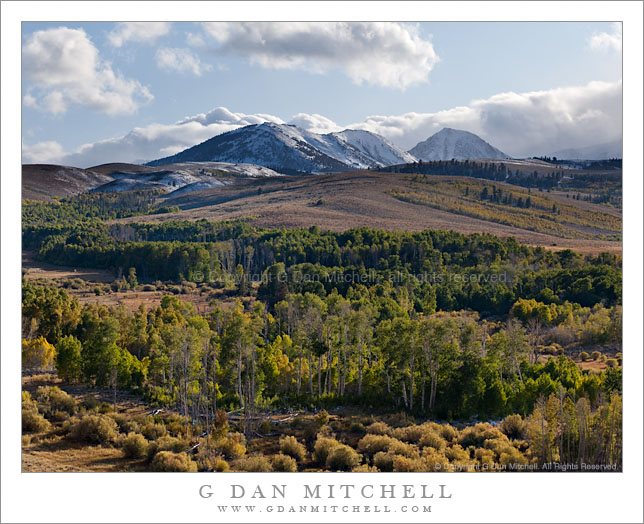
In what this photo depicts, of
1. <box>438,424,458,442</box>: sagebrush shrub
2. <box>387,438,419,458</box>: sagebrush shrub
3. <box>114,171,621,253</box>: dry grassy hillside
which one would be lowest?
<box>438,424,458,442</box>: sagebrush shrub

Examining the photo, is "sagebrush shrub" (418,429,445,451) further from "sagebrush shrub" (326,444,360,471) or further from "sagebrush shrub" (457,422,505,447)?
"sagebrush shrub" (326,444,360,471)

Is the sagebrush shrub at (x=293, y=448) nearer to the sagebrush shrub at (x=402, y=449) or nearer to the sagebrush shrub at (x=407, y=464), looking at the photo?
the sagebrush shrub at (x=402, y=449)

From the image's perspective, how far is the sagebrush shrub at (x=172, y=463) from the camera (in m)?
22.9

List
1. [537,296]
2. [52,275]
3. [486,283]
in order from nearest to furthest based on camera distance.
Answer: [537,296], [486,283], [52,275]

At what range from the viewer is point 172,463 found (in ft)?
76.7

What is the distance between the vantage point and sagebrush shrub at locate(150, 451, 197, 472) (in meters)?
22.9

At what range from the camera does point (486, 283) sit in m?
84.6

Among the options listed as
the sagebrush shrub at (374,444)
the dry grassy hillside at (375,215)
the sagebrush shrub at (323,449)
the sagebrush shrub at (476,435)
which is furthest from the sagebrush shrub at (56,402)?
the dry grassy hillside at (375,215)

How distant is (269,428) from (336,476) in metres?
12.2

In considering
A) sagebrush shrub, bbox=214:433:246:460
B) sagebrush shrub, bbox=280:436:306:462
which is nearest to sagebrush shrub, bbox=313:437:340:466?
sagebrush shrub, bbox=280:436:306:462
